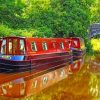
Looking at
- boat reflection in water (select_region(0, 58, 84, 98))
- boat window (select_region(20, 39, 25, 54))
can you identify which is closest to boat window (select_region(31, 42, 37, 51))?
boat window (select_region(20, 39, 25, 54))

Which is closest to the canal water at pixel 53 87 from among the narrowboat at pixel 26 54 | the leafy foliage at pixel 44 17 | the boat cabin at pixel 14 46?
the narrowboat at pixel 26 54

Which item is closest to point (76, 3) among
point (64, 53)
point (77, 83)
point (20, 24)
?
point (20, 24)

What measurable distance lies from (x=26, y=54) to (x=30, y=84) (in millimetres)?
4457

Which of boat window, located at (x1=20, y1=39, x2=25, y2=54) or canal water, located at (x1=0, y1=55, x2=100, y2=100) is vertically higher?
boat window, located at (x1=20, y1=39, x2=25, y2=54)

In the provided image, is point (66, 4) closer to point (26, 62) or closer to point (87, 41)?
point (87, 41)

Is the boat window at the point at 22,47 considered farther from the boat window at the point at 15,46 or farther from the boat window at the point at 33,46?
the boat window at the point at 33,46

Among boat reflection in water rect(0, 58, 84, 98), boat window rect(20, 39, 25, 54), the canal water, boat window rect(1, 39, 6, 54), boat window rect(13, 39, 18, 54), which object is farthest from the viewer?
boat window rect(1, 39, 6, 54)

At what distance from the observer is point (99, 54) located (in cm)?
4241

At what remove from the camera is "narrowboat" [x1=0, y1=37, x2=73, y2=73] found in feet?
71.0

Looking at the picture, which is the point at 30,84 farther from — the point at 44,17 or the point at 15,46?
the point at 44,17

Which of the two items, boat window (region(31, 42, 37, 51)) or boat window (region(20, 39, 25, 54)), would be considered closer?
boat window (region(20, 39, 25, 54))

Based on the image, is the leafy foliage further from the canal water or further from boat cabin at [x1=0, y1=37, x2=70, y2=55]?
the canal water

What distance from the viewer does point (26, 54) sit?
2294 centimetres

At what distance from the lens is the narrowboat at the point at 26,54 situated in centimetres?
2163
